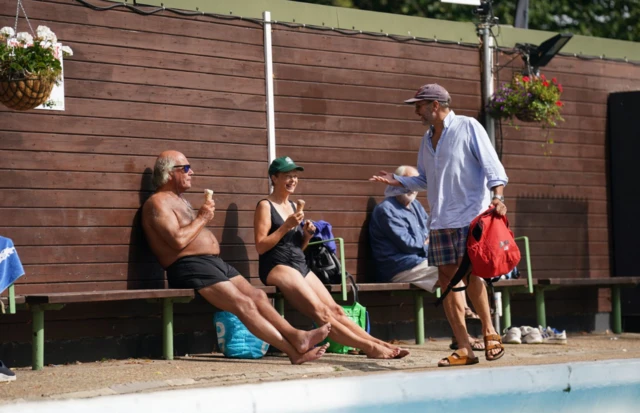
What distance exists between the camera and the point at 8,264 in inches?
241

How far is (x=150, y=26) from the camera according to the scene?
7613mm

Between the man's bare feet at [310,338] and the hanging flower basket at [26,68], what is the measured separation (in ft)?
6.98

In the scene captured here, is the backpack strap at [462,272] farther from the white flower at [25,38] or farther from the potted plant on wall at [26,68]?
the white flower at [25,38]

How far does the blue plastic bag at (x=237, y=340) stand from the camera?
7199 mm

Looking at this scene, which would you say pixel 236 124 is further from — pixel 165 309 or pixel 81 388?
pixel 81 388

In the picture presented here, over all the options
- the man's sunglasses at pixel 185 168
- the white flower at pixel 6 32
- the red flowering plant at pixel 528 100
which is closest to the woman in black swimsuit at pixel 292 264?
the man's sunglasses at pixel 185 168

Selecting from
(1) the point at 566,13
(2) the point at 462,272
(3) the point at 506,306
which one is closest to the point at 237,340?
(2) the point at 462,272

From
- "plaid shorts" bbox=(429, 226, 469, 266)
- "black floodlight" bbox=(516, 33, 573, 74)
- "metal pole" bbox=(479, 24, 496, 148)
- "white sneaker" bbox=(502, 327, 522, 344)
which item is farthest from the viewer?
"black floodlight" bbox=(516, 33, 573, 74)

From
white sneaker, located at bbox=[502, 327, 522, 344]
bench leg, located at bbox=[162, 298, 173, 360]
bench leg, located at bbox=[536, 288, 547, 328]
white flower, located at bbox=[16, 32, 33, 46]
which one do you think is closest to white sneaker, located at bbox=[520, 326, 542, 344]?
white sneaker, located at bbox=[502, 327, 522, 344]

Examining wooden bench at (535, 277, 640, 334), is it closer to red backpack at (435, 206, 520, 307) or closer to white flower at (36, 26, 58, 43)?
red backpack at (435, 206, 520, 307)

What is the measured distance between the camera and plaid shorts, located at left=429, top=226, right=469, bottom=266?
6234mm

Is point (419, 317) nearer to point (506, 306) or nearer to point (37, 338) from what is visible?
point (506, 306)

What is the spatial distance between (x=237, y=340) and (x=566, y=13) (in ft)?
44.3

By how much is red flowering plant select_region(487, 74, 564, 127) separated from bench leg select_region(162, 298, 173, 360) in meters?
3.51
